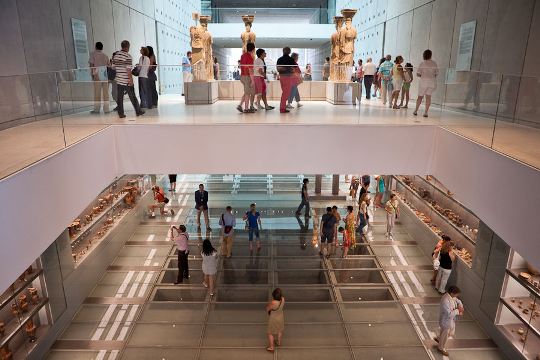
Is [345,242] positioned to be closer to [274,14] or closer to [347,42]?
[347,42]

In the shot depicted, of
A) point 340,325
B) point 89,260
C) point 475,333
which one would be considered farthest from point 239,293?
point 475,333

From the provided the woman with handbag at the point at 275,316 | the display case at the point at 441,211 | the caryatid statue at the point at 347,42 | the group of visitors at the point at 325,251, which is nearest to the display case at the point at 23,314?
the group of visitors at the point at 325,251

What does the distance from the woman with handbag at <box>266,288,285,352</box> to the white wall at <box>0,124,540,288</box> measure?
2284 mm

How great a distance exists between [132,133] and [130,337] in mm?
3964

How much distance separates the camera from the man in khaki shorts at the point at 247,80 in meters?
8.71

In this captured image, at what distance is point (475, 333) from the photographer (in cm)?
806

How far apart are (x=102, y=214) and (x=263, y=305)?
5112 mm

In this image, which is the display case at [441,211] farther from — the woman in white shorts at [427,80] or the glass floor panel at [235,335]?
the glass floor panel at [235,335]

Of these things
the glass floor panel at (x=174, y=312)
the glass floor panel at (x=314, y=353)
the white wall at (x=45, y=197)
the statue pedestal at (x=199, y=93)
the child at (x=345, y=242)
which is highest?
the statue pedestal at (x=199, y=93)

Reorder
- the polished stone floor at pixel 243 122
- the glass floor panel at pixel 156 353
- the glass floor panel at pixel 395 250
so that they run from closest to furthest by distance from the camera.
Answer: the polished stone floor at pixel 243 122 < the glass floor panel at pixel 156 353 < the glass floor panel at pixel 395 250

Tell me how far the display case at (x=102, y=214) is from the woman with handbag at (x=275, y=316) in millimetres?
4655

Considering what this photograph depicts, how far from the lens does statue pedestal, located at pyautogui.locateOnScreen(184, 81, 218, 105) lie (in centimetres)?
985

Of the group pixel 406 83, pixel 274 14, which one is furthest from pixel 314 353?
pixel 274 14

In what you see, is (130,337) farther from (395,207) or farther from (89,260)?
(395,207)
